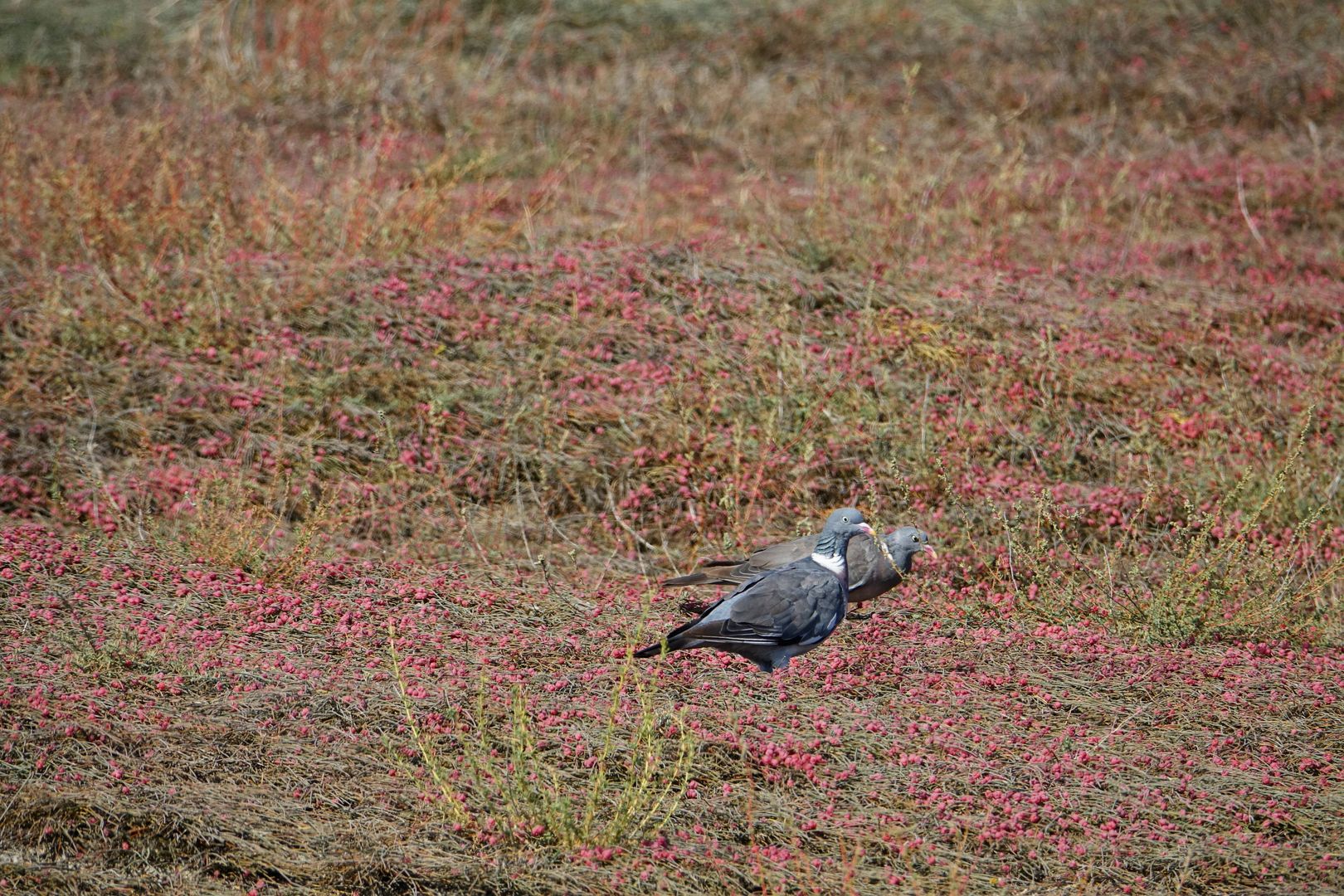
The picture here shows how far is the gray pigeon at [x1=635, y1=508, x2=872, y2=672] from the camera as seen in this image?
172 inches

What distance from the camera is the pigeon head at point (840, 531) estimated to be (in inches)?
189

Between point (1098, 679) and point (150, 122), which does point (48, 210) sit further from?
point (1098, 679)

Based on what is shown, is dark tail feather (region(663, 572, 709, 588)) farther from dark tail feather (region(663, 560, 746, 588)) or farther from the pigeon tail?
the pigeon tail

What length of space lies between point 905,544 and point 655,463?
148 cm

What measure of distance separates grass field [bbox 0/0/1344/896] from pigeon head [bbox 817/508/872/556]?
0.35 meters

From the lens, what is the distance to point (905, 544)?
520 cm

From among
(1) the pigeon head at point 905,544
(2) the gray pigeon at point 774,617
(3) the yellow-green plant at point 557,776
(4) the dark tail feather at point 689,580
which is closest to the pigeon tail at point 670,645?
(2) the gray pigeon at point 774,617

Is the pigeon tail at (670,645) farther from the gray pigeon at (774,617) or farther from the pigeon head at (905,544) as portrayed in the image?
the pigeon head at (905,544)

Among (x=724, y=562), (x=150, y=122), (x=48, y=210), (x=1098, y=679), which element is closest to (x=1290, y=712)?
(x=1098, y=679)

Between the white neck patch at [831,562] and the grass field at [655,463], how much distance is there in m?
0.28

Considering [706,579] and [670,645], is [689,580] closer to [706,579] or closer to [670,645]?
[706,579]

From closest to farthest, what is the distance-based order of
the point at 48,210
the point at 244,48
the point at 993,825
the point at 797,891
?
the point at 797,891, the point at 993,825, the point at 48,210, the point at 244,48

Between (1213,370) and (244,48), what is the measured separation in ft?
28.7

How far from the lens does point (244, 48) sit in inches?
444
